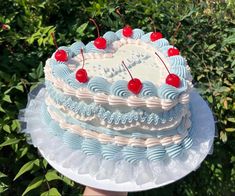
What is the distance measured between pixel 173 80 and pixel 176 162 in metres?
0.27

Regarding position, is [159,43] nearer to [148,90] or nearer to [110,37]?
[110,37]

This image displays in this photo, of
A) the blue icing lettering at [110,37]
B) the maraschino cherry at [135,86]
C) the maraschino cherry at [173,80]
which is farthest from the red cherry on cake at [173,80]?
the blue icing lettering at [110,37]

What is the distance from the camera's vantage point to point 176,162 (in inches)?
49.8

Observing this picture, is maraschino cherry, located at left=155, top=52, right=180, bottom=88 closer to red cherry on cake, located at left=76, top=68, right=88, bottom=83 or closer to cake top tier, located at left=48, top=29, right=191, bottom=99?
cake top tier, located at left=48, top=29, right=191, bottom=99

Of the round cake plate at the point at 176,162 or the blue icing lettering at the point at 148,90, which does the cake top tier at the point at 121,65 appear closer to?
the blue icing lettering at the point at 148,90

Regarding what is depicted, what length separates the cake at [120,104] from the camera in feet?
3.83

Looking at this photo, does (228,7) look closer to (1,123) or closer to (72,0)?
(72,0)

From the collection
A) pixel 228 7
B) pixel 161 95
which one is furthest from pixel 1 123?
pixel 228 7

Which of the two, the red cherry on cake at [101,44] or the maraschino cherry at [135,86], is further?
the red cherry on cake at [101,44]

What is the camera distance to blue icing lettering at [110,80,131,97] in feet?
3.79

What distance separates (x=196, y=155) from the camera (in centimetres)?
130

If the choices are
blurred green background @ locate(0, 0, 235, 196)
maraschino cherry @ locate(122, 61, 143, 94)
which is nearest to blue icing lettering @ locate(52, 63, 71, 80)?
maraschino cherry @ locate(122, 61, 143, 94)

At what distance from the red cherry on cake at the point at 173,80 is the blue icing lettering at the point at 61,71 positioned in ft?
1.04

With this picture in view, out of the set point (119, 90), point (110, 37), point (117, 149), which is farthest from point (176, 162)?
point (110, 37)
